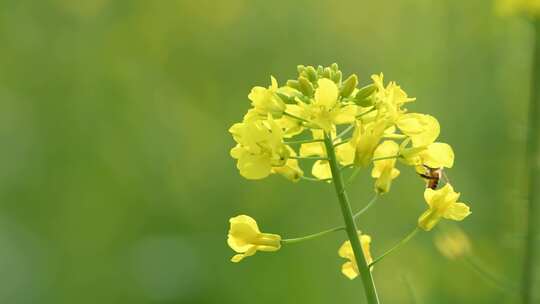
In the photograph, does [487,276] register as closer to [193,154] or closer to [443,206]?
[443,206]

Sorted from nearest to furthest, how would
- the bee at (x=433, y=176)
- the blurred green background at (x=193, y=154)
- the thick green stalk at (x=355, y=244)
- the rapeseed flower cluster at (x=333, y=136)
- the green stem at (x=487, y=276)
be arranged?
the thick green stalk at (x=355, y=244), the rapeseed flower cluster at (x=333, y=136), the bee at (x=433, y=176), the green stem at (x=487, y=276), the blurred green background at (x=193, y=154)

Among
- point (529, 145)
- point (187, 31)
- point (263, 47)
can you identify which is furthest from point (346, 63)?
point (529, 145)

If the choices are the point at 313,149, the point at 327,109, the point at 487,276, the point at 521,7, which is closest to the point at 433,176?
the point at 313,149

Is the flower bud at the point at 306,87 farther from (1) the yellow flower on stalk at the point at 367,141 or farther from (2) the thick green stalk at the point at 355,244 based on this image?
(2) the thick green stalk at the point at 355,244

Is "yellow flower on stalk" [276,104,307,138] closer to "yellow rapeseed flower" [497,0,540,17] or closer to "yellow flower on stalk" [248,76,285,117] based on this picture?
"yellow flower on stalk" [248,76,285,117]

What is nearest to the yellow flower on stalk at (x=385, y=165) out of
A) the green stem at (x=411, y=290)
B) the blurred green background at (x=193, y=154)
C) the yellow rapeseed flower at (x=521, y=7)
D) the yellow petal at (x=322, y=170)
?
the yellow petal at (x=322, y=170)

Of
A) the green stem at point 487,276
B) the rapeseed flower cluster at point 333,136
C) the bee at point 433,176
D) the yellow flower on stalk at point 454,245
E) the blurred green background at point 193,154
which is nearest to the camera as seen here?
the rapeseed flower cluster at point 333,136

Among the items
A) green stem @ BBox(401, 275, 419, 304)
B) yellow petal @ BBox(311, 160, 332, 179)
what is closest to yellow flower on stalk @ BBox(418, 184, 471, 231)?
yellow petal @ BBox(311, 160, 332, 179)
